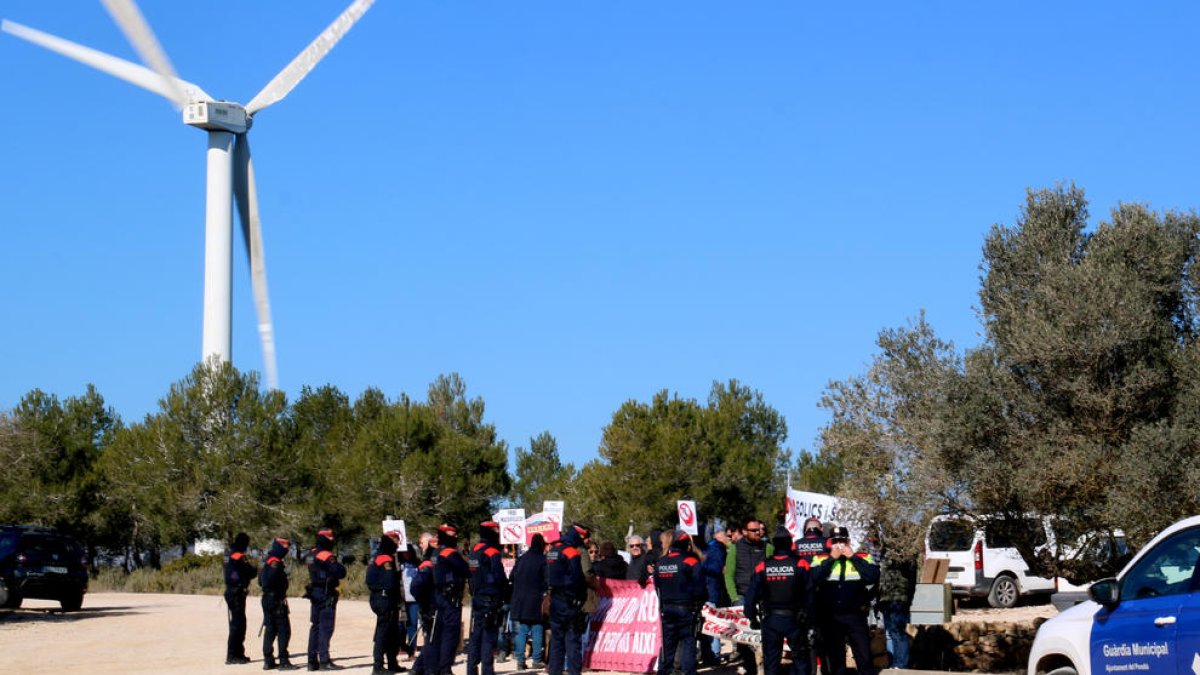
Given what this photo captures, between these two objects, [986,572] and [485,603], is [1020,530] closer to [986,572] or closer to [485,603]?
[485,603]

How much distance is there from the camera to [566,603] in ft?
54.9

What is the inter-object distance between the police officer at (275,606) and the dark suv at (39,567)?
10.1 metres

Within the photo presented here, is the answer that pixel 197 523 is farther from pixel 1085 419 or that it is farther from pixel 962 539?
pixel 1085 419

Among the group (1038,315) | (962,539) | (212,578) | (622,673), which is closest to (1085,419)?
(1038,315)

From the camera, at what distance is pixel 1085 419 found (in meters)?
17.8

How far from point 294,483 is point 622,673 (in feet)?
112

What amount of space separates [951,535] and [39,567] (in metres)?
16.6

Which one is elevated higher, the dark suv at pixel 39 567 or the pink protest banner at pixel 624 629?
the dark suv at pixel 39 567

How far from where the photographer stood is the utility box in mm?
15719

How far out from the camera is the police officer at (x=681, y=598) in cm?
1623

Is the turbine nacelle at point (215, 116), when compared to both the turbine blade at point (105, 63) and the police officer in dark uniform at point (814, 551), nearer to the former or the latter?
the turbine blade at point (105, 63)

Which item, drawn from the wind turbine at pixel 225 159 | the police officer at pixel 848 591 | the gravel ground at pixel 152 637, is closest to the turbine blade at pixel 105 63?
the wind turbine at pixel 225 159

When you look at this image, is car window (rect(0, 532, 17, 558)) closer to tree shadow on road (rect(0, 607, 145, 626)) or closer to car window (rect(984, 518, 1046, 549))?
tree shadow on road (rect(0, 607, 145, 626))

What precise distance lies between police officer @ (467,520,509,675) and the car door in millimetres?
8194
